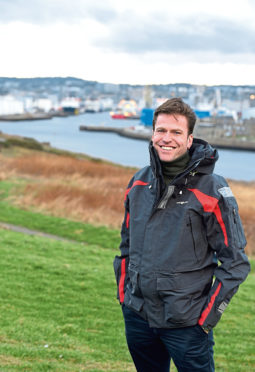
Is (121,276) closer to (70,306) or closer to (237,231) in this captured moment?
(237,231)

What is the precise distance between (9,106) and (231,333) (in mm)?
186660

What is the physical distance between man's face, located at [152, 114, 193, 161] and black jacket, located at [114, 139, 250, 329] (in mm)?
69

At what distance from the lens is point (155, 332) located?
2932 mm

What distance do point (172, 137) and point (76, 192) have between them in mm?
15322

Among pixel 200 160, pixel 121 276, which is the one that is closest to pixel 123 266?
pixel 121 276

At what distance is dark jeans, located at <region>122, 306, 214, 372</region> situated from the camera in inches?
111

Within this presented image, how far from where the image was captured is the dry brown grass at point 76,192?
16.1 metres

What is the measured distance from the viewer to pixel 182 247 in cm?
278

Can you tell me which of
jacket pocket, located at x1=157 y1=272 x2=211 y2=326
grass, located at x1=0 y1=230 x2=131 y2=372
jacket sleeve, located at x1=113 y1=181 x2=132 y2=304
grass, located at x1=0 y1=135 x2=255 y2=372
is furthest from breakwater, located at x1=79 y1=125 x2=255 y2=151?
jacket pocket, located at x1=157 y1=272 x2=211 y2=326

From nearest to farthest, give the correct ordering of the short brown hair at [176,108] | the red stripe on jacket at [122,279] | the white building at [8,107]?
the short brown hair at [176,108] < the red stripe on jacket at [122,279] < the white building at [8,107]

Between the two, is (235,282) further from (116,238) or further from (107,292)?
(116,238)

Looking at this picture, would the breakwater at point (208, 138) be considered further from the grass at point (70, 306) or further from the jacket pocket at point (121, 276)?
the jacket pocket at point (121, 276)

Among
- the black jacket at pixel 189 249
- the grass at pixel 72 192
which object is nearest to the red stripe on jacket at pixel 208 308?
the black jacket at pixel 189 249

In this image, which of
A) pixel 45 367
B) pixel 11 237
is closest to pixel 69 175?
pixel 11 237
